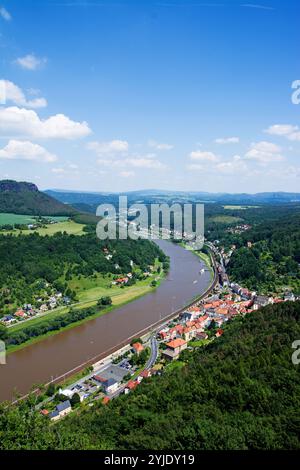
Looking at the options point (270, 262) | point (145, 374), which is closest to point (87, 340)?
point (145, 374)

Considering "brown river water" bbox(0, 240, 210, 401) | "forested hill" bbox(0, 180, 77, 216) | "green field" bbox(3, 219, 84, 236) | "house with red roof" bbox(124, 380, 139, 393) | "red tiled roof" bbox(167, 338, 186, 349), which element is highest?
"forested hill" bbox(0, 180, 77, 216)

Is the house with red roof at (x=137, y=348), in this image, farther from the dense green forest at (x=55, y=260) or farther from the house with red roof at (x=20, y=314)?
the dense green forest at (x=55, y=260)

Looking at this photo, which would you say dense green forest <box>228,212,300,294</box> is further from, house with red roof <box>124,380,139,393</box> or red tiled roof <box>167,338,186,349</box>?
house with red roof <box>124,380,139,393</box>

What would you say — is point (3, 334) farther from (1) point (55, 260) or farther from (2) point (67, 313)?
(1) point (55, 260)

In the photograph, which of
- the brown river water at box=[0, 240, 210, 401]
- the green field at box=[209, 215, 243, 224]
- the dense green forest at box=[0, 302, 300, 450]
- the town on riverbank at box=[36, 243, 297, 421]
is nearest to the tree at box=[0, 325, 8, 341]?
the brown river water at box=[0, 240, 210, 401]

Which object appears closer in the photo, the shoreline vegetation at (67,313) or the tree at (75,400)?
the tree at (75,400)

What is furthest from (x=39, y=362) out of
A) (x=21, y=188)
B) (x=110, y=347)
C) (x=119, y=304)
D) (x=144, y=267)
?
(x=21, y=188)

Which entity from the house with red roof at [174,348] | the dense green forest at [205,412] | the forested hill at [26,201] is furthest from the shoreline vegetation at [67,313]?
the forested hill at [26,201]

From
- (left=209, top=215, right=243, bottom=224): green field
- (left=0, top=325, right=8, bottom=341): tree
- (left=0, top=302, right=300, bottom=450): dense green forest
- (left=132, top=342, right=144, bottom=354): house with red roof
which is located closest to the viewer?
(left=0, top=302, right=300, bottom=450): dense green forest
